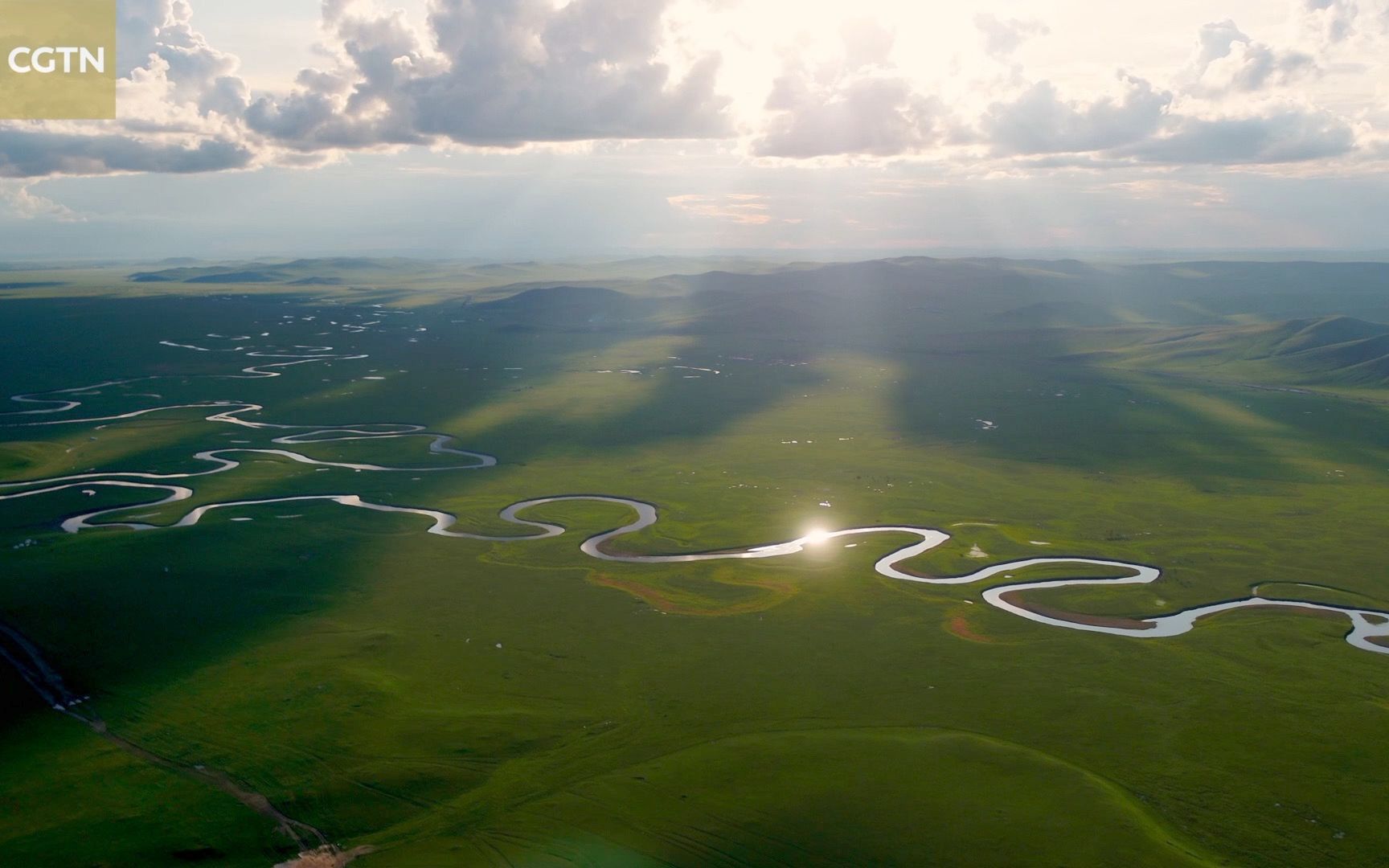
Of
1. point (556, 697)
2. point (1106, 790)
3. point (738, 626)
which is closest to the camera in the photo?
point (1106, 790)

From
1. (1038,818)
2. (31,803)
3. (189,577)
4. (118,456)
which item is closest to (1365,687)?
(1038,818)

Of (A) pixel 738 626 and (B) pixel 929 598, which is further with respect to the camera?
(B) pixel 929 598

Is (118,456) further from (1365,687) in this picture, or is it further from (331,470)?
(1365,687)

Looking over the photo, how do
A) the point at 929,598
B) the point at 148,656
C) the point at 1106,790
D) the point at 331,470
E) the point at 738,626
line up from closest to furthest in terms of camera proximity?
the point at 1106,790 < the point at 148,656 < the point at 738,626 < the point at 929,598 < the point at 331,470

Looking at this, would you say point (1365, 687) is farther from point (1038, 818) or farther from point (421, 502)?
point (421, 502)

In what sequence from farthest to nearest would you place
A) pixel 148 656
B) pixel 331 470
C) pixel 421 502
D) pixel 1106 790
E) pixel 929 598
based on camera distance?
pixel 331 470, pixel 421 502, pixel 929 598, pixel 148 656, pixel 1106 790

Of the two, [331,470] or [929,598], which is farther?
[331,470]

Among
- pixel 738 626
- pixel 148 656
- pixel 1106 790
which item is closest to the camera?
pixel 1106 790

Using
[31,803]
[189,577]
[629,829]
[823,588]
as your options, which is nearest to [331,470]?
[189,577]
